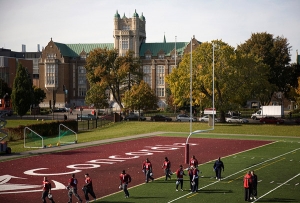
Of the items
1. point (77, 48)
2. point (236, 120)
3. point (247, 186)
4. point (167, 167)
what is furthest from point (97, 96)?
point (247, 186)

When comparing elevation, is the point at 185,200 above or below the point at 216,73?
below

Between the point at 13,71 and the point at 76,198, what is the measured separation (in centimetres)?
11972

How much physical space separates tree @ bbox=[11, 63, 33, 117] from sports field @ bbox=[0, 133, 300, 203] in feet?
132

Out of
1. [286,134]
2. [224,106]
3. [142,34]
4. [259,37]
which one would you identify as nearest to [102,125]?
[224,106]

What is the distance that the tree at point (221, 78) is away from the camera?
71812mm

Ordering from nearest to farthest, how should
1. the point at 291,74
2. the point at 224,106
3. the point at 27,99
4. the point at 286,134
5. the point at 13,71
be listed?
1. the point at 286,134
2. the point at 224,106
3. the point at 27,99
4. the point at 291,74
5. the point at 13,71

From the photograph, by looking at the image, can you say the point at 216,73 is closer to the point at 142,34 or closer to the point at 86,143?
the point at 86,143

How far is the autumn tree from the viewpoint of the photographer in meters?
94.5

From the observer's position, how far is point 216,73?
71.9m

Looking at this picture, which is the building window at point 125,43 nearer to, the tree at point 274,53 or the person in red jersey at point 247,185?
the tree at point 274,53

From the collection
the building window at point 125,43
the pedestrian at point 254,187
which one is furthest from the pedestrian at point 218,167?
the building window at point 125,43

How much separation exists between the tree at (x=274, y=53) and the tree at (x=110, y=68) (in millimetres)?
21158

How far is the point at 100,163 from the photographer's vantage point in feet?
127

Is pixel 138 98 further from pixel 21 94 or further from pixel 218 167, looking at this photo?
pixel 218 167
